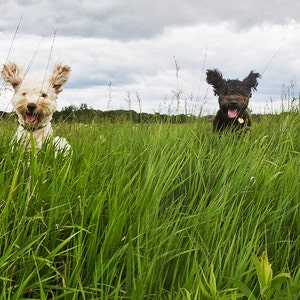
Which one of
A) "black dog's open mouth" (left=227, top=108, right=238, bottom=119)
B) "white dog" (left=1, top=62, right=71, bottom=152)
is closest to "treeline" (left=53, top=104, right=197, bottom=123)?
"white dog" (left=1, top=62, right=71, bottom=152)

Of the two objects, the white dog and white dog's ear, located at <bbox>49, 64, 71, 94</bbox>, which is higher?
white dog's ear, located at <bbox>49, 64, 71, 94</bbox>

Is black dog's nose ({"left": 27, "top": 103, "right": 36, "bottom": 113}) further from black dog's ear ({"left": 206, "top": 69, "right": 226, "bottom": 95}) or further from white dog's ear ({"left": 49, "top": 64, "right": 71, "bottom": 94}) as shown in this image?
black dog's ear ({"left": 206, "top": 69, "right": 226, "bottom": 95})

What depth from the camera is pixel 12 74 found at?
234 inches

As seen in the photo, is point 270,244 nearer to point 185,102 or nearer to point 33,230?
point 33,230

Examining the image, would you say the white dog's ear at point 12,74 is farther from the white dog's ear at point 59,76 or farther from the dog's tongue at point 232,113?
the dog's tongue at point 232,113

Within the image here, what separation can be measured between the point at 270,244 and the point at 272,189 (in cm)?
73

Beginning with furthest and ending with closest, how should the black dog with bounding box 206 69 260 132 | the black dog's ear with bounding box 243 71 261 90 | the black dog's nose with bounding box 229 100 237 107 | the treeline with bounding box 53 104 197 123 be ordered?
the black dog's ear with bounding box 243 71 261 90 < the black dog's nose with bounding box 229 100 237 107 < the black dog with bounding box 206 69 260 132 < the treeline with bounding box 53 104 197 123

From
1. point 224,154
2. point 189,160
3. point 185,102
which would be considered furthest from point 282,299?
point 185,102

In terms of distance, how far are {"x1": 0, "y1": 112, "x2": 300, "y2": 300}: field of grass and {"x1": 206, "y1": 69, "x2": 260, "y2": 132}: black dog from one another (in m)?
3.98

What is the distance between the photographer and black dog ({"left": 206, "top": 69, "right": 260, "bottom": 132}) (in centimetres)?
753

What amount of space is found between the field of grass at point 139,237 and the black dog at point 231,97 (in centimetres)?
398

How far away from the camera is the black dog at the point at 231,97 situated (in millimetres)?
7534

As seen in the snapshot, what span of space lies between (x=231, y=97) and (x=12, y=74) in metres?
4.08

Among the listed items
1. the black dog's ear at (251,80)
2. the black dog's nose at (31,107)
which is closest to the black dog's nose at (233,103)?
the black dog's ear at (251,80)
